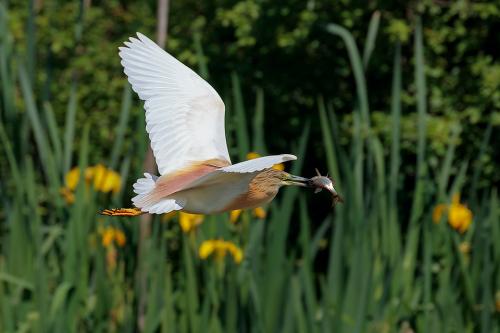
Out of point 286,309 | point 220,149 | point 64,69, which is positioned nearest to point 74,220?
point 286,309

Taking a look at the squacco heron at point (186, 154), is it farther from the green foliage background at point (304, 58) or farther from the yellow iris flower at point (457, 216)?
the green foliage background at point (304, 58)

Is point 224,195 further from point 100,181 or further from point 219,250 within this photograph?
point 100,181

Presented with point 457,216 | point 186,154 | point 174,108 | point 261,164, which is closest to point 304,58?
point 457,216

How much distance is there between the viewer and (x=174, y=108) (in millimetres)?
2301

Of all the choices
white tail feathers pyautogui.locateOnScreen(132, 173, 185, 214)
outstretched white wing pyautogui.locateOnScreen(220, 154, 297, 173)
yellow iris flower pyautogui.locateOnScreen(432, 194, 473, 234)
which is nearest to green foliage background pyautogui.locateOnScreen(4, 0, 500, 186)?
yellow iris flower pyautogui.locateOnScreen(432, 194, 473, 234)

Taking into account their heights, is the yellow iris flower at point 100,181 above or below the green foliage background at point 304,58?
below

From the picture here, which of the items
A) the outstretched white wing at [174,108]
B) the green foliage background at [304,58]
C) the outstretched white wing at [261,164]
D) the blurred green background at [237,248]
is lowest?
the blurred green background at [237,248]

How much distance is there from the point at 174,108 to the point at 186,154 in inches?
6.2

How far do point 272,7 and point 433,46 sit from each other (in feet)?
2.65

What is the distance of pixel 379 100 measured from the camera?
18.6ft

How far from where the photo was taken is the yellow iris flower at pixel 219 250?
3062 millimetres

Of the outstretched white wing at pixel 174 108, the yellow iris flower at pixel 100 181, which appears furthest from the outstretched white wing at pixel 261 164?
the yellow iris flower at pixel 100 181

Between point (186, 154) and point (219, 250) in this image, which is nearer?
point (186, 154)

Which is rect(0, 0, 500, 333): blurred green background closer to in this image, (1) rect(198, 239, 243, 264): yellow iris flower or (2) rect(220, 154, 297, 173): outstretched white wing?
(1) rect(198, 239, 243, 264): yellow iris flower
